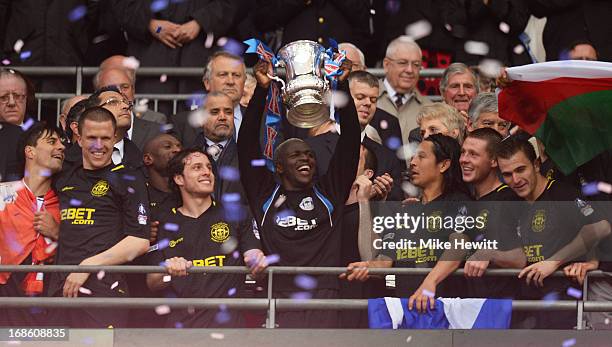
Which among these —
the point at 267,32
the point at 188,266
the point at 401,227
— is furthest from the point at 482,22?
the point at 188,266

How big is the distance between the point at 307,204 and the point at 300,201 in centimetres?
4

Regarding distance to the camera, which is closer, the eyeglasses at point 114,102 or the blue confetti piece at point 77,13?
the eyeglasses at point 114,102

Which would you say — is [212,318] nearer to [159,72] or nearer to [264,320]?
[264,320]

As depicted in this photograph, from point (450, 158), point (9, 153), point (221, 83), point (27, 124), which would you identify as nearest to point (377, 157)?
point (450, 158)

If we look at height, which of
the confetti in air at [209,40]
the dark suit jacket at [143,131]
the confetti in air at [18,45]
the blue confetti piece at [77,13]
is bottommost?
the dark suit jacket at [143,131]

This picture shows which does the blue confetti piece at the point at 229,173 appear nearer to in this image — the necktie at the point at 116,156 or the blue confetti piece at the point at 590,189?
the necktie at the point at 116,156

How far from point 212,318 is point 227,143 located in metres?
1.36

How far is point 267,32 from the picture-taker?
12.1 meters

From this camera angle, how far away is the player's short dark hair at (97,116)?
946 centimetres

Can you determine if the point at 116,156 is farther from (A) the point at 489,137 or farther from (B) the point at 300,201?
(A) the point at 489,137

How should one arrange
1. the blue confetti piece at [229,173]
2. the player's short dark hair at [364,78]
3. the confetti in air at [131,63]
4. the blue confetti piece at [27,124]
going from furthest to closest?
the confetti in air at [131,63] < the blue confetti piece at [27,124] < the player's short dark hair at [364,78] < the blue confetti piece at [229,173]

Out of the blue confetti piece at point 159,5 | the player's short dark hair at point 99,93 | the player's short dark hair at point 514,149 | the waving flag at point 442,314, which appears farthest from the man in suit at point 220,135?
the blue confetti piece at point 159,5

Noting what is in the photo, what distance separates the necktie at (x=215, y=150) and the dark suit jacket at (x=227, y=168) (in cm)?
3

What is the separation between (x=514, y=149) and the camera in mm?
9188
